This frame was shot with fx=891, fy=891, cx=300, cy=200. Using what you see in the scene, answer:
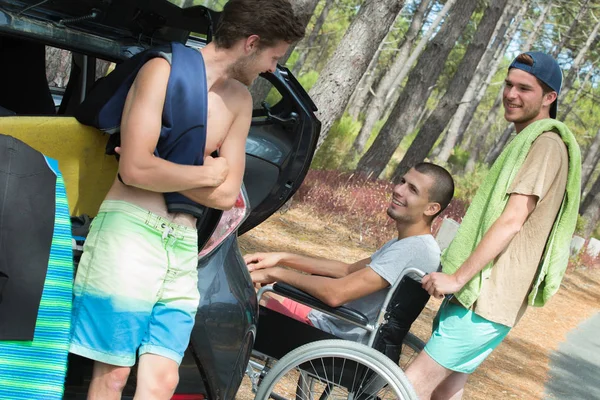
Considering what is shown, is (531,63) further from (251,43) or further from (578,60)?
(578,60)

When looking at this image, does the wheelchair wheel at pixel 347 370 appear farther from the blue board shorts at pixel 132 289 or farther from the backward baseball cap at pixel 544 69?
the backward baseball cap at pixel 544 69

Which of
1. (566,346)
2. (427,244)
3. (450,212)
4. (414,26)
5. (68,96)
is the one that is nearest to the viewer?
(427,244)

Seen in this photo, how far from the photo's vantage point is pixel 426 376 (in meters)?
3.94

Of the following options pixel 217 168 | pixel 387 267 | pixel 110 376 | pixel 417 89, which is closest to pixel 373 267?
pixel 387 267

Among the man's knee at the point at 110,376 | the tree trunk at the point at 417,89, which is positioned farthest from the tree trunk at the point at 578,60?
the man's knee at the point at 110,376

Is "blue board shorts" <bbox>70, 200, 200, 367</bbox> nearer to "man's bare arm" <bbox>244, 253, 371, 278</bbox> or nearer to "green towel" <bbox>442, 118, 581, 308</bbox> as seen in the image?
"man's bare arm" <bbox>244, 253, 371, 278</bbox>

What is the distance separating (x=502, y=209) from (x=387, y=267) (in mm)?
589

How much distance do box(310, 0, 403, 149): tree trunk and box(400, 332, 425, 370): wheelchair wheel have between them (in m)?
6.06

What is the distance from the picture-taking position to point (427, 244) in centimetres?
414

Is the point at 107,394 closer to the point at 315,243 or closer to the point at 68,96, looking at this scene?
the point at 68,96

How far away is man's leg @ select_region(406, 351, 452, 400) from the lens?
155 inches

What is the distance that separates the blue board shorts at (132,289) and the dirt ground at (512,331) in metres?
2.34


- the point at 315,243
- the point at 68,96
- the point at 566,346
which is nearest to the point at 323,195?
the point at 315,243

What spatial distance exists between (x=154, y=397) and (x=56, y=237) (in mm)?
576
